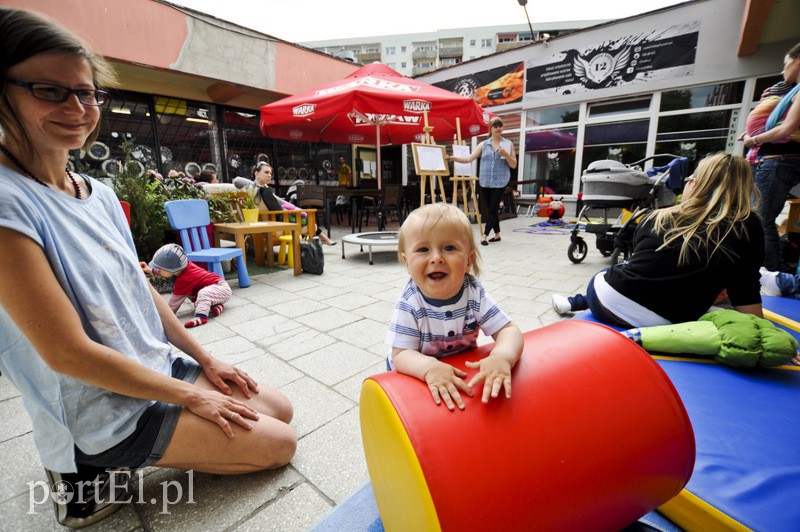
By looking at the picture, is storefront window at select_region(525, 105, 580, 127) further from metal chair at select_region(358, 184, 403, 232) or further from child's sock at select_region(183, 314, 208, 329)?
child's sock at select_region(183, 314, 208, 329)

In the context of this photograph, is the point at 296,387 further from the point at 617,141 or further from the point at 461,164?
the point at 617,141

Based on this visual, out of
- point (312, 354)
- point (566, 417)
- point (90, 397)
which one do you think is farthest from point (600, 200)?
point (90, 397)

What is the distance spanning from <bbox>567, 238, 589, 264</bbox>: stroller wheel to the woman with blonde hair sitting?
2.75 metres

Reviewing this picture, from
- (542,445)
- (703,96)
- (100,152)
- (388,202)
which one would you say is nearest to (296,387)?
(542,445)

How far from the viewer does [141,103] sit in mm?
8484

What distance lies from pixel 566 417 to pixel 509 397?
5.9 inches

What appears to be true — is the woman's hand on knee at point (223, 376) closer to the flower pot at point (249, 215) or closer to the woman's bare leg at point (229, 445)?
the woman's bare leg at point (229, 445)

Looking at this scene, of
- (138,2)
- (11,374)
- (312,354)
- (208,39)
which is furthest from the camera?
(208,39)

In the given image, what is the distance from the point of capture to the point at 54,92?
3.33 feet

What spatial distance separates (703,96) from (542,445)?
11660 millimetres

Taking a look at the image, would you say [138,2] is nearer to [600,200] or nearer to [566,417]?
[600,200]

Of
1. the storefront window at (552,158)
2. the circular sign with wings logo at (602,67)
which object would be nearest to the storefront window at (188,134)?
the storefront window at (552,158)

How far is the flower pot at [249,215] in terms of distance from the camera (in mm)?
4648

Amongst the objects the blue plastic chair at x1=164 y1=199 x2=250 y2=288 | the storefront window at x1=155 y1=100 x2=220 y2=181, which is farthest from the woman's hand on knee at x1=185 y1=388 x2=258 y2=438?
the storefront window at x1=155 y1=100 x2=220 y2=181
